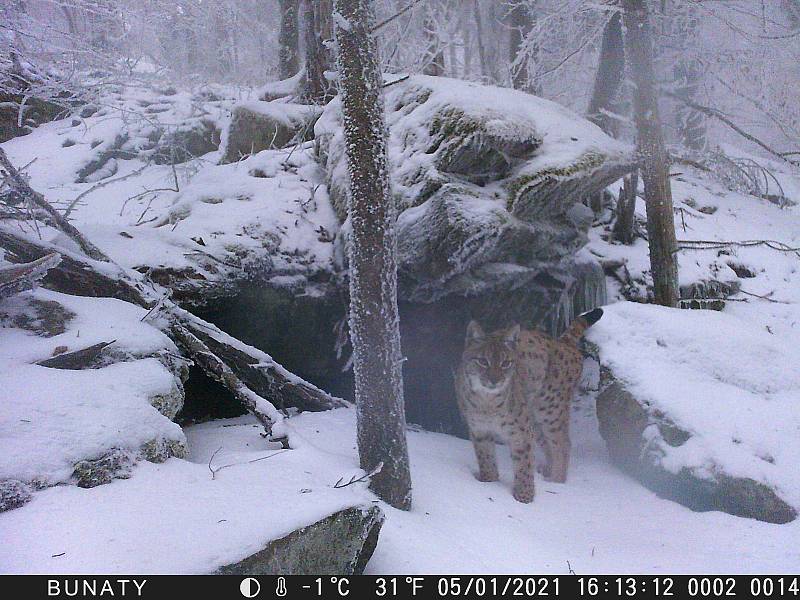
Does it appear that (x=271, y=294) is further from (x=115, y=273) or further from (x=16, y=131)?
(x=16, y=131)

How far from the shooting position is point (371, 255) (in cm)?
377

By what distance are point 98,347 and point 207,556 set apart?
2.23 metres

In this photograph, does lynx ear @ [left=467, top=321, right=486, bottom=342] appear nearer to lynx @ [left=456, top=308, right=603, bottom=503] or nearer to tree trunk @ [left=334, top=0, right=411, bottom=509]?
lynx @ [left=456, top=308, right=603, bottom=503]

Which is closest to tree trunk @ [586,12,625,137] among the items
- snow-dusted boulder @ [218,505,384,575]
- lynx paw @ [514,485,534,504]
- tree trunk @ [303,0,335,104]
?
tree trunk @ [303,0,335,104]

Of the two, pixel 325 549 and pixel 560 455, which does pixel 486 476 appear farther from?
pixel 325 549

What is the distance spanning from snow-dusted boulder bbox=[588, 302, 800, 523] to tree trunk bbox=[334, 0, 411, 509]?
8.68 feet

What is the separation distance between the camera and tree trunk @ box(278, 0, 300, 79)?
39.0 ft

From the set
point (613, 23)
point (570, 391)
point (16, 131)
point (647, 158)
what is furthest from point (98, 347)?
point (16, 131)

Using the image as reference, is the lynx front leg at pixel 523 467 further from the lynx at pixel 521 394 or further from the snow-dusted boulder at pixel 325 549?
the snow-dusted boulder at pixel 325 549

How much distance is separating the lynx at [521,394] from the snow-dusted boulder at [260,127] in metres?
4.97

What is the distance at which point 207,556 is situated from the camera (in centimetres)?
250

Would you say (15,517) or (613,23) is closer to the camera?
(15,517)

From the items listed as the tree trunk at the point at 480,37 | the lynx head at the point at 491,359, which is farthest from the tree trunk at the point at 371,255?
the tree trunk at the point at 480,37

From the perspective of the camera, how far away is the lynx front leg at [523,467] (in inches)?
200
